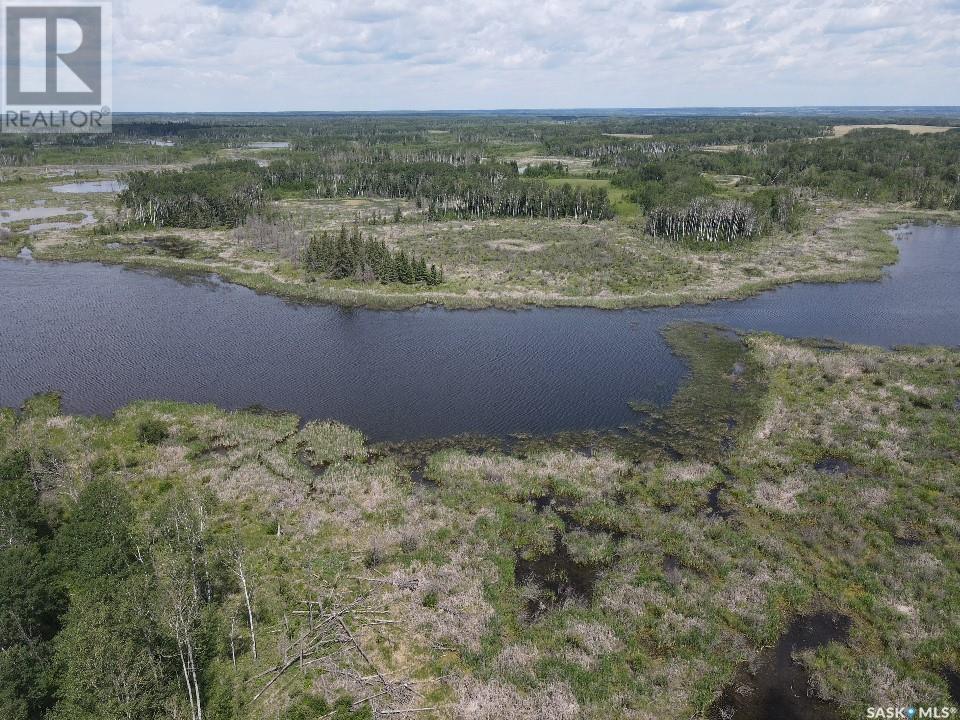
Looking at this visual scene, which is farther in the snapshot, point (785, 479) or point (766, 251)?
point (766, 251)

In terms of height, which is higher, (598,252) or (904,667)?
(598,252)

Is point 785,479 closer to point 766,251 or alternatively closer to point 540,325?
point 540,325

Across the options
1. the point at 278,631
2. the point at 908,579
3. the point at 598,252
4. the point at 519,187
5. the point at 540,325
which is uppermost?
the point at 519,187

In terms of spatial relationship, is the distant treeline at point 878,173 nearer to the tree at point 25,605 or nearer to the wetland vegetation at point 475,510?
the wetland vegetation at point 475,510

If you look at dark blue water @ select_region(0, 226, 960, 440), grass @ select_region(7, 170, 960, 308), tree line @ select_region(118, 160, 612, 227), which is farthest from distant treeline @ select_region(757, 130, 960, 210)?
dark blue water @ select_region(0, 226, 960, 440)

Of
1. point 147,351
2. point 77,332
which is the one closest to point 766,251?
point 147,351

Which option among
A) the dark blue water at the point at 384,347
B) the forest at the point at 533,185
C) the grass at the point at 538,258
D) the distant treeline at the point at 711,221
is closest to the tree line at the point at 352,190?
the forest at the point at 533,185

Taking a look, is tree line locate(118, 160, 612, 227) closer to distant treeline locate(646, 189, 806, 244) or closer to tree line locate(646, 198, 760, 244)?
distant treeline locate(646, 189, 806, 244)
